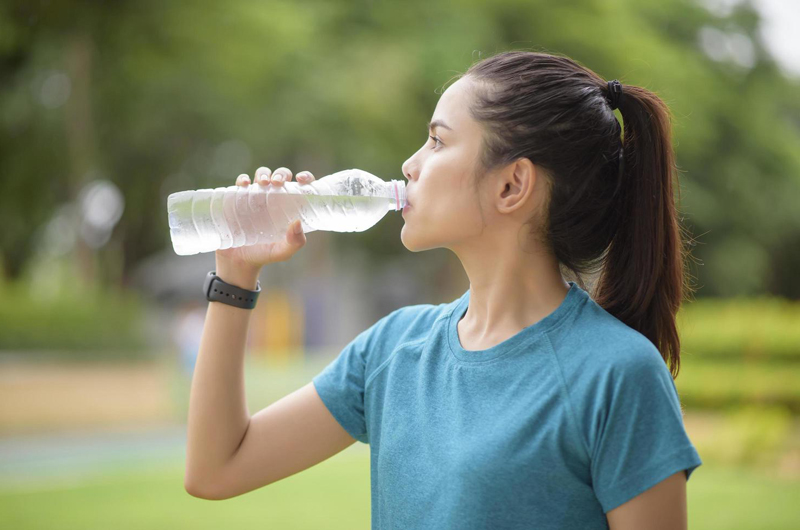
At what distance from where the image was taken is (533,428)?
1526mm

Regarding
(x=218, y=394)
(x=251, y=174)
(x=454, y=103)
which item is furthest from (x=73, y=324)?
(x=454, y=103)

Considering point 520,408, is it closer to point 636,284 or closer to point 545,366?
point 545,366

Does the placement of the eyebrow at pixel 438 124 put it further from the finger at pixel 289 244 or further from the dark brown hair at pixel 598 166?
the finger at pixel 289 244

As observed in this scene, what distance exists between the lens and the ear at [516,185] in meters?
1.73

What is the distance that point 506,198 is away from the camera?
1.76m

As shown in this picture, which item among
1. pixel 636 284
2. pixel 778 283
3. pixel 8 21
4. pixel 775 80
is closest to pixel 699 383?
pixel 636 284

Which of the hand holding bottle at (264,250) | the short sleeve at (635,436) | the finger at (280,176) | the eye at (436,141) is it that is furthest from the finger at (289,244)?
the short sleeve at (635,436)

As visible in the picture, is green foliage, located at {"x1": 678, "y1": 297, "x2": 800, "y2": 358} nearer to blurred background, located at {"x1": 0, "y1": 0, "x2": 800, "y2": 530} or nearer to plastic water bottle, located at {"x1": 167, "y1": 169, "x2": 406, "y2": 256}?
blurred background, located at {"x1": 0, "y1": 0, "x2": 800, "y2": 530}

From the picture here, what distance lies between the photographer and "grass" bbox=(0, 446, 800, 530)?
6.36 meters

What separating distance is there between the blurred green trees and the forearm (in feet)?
35.6

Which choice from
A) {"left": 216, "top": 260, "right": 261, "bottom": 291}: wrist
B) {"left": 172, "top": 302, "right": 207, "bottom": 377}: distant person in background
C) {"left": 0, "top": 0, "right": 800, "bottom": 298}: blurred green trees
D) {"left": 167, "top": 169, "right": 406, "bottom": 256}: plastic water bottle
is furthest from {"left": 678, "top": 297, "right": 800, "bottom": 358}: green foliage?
{"left": 216, "top": 260, "right": 261, "bottom": 291}: wrist

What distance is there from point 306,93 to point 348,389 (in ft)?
51.8

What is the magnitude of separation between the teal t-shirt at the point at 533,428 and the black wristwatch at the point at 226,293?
39 centimetres

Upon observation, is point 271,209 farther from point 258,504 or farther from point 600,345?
point 258,504
